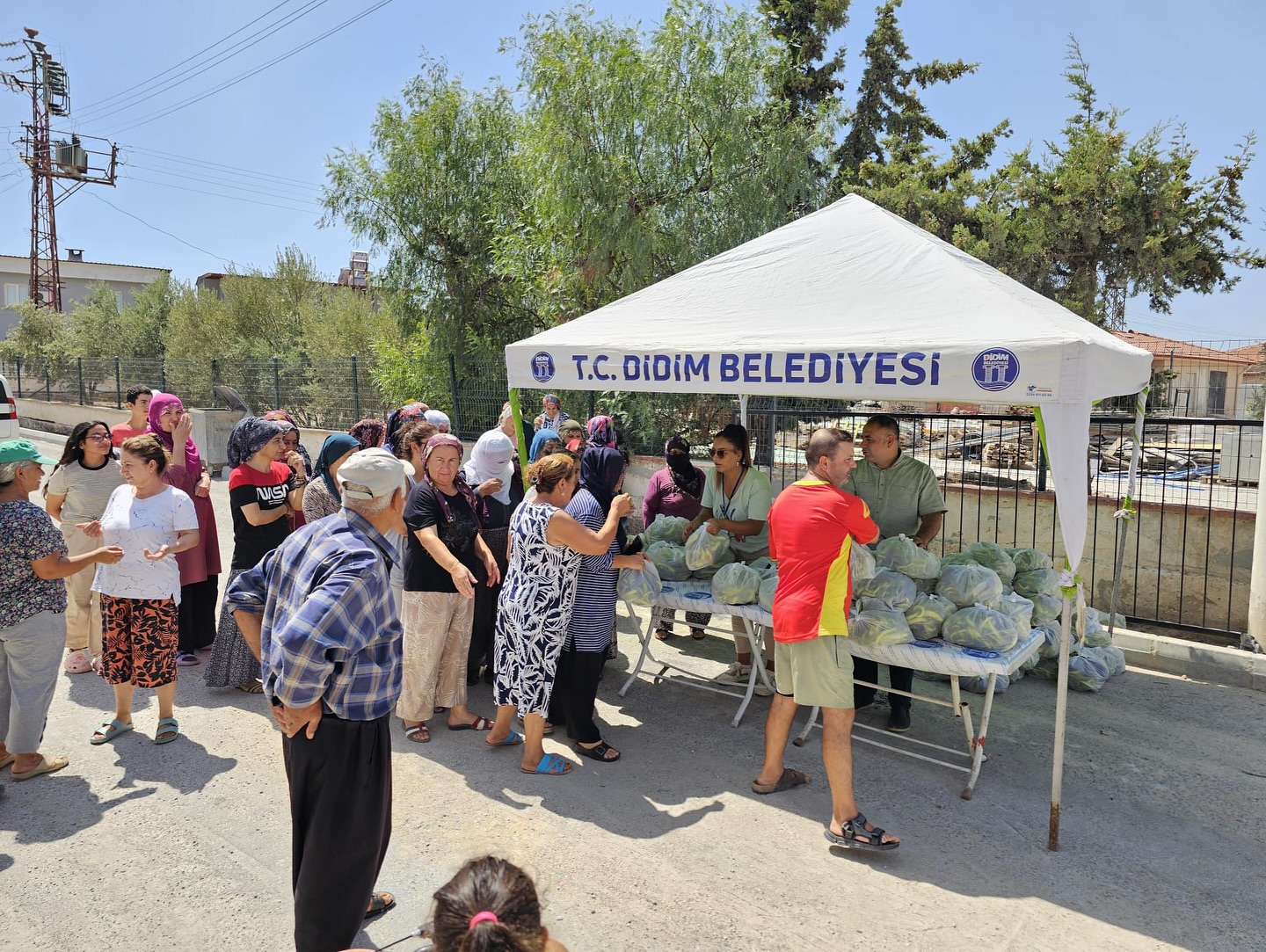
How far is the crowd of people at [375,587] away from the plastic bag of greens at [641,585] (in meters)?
0.40

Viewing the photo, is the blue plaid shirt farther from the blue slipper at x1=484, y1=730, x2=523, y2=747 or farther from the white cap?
the blue slipper at x1=484, y1=730, x2=523, y2=747

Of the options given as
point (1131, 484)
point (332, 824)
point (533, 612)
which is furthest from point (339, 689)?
point (1131, 484)

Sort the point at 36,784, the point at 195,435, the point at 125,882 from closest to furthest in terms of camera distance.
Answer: the point at 125,882 → the point at 36,784 → the point at 195,435

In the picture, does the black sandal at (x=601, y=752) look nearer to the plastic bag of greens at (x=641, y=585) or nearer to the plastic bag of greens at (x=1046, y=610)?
the plastic bag of greens at (x=641, y=585)

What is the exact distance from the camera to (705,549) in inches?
210

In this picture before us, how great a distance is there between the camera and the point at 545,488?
4.22 metres

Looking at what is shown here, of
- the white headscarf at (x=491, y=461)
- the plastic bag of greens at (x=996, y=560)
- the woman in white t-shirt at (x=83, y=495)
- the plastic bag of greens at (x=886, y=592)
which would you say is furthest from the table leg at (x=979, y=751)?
the woman in white t-shirt at (x=83, y=495)

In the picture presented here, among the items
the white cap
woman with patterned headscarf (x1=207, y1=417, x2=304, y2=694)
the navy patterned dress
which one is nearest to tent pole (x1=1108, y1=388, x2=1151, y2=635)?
the navy patterned dress

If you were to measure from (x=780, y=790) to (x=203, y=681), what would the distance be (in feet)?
12.8

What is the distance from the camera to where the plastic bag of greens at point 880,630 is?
14.1ft

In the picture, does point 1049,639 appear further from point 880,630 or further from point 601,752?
point 601,752

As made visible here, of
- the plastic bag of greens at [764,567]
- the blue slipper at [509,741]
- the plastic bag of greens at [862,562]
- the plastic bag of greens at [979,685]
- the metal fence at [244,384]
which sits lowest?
the blue slipper at [509,741]

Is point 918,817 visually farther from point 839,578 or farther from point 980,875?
point 839,578

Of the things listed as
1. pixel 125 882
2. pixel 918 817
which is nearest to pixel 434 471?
pixel 125 882
